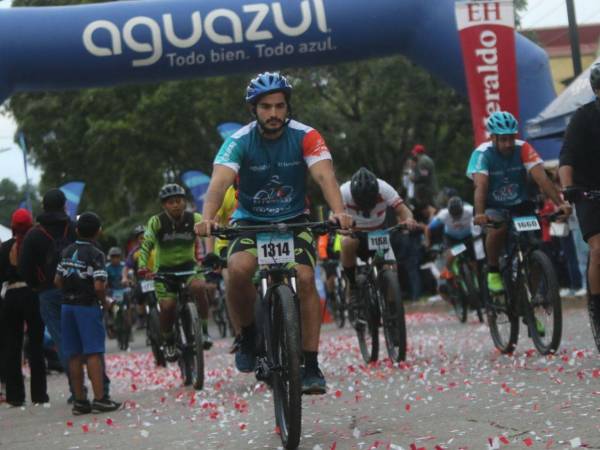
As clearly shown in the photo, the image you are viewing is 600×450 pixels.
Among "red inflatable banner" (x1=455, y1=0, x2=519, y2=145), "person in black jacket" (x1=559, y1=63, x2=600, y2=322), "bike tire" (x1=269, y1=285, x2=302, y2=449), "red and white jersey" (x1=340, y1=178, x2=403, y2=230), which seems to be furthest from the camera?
"red inflatable banner" (x1=455, y1=0, x2=519, y2=145)

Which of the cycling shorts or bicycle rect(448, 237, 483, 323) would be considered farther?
bicycle rect(448, 237, 483, 323)

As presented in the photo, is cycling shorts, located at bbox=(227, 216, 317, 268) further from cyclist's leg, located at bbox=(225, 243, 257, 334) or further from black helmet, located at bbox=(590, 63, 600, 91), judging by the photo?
black helmet, located at bbox=(590, 63, 600, 91)

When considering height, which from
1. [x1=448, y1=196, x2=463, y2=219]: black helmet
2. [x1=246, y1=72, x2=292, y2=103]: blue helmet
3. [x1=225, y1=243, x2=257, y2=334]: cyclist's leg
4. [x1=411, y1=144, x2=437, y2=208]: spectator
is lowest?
[x1=225, y1=243, x2=257, y2=334]: cyclist's leg

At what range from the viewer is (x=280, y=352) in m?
6.48

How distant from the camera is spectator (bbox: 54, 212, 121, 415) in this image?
1005 centimetres

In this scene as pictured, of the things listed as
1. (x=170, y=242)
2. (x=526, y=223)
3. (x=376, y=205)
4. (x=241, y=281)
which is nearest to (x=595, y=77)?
(x=526, y=223)

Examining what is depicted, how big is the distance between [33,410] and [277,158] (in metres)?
4.84

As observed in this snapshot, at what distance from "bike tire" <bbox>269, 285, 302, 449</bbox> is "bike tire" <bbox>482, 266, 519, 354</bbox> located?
4.42 m

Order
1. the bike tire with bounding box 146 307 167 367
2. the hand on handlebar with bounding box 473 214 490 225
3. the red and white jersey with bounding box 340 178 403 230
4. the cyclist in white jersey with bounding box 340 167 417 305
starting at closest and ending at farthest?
the hand on handlebar with bounding box 473 214 490 225 → the cyclist in white jersey with bounding box 340 167 417 305 → the red and white jersey with bounding box 340 178 403 230 → the bike tire with bounding box 146 307 167 367

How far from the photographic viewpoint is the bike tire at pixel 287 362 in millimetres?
6078

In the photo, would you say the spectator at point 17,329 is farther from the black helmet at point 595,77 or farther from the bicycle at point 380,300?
the black helmet at point 595,77

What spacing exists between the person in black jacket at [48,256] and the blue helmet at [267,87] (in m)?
4.29

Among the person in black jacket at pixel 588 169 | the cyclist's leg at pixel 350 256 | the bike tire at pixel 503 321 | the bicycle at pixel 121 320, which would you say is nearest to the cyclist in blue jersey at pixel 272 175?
the person in black jacket at pixel 588 169

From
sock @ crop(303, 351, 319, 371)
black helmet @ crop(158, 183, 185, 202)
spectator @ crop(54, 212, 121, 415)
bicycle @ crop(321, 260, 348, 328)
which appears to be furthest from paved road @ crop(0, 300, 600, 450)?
bicycle @ crop(321, 260, 348, 328)
